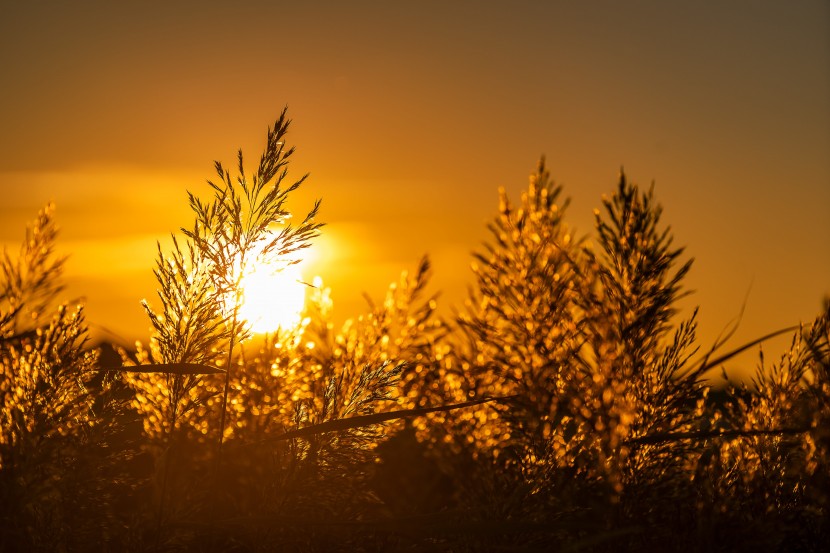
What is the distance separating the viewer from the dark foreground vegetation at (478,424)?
254cm

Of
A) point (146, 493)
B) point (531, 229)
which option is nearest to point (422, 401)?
point (531, 229)

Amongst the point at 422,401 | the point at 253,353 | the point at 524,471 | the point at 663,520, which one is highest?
the point at 253,353

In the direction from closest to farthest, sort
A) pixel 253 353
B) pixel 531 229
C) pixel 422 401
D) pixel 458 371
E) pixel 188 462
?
pixel 531 229 → pixel 458 371 → pixel 422 401 → pixel 188 462 → pixel 253 353

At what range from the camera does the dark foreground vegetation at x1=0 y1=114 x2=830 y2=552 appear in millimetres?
2541

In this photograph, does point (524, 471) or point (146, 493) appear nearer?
point (524, 471)

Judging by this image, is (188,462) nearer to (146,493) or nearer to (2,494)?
(146,493)

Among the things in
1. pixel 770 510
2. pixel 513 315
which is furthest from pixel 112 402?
pixel 770 510

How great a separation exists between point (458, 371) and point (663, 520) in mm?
928

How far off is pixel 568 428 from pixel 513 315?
483 millimetres

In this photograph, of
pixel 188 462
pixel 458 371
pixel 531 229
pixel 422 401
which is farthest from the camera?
pixel 188 462

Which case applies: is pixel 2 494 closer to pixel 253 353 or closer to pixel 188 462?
pixel 188 462

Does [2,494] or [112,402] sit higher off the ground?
[112,402]

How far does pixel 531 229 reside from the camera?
2.90 m

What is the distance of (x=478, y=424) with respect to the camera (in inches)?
116
